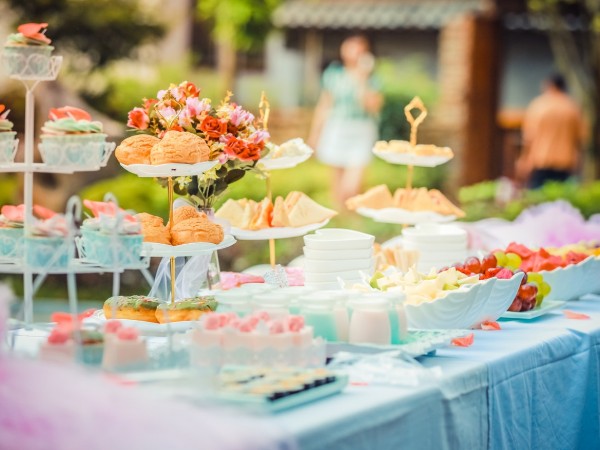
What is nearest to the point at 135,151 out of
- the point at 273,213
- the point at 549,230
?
the point at 273,213

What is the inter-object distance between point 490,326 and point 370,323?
28.6 inches

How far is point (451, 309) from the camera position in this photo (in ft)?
11.0

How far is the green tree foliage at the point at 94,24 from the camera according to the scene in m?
13.1

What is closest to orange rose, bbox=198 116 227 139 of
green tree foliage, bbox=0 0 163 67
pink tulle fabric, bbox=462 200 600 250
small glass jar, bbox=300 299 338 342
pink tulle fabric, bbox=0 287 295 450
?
small glass jar, bbox=300 299 338 342

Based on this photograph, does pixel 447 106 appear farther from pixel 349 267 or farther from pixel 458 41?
pixel 349 267

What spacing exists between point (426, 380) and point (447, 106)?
35.8ft

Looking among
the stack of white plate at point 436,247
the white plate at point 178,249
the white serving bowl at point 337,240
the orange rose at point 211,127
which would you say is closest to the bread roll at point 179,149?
the orange rose at point 211,127

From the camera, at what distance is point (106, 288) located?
10961 mm

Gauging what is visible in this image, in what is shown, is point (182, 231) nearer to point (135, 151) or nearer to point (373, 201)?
point (135, 151)

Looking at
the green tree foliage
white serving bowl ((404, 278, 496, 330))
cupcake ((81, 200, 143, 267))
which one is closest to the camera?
cupcake ((81, 200, 143, 267))

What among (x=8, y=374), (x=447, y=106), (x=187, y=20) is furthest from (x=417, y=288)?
(x=187, y=20)

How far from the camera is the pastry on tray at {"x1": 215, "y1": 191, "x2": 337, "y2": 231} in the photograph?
3908 mm

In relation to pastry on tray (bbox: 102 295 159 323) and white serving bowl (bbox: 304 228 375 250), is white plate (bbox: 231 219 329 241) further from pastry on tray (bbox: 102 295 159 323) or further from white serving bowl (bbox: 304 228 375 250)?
pastry on tray (bbox: 102 295 159 323)

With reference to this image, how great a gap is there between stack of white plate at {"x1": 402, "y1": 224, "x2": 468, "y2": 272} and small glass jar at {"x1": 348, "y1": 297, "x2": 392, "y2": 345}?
122 centimetres
